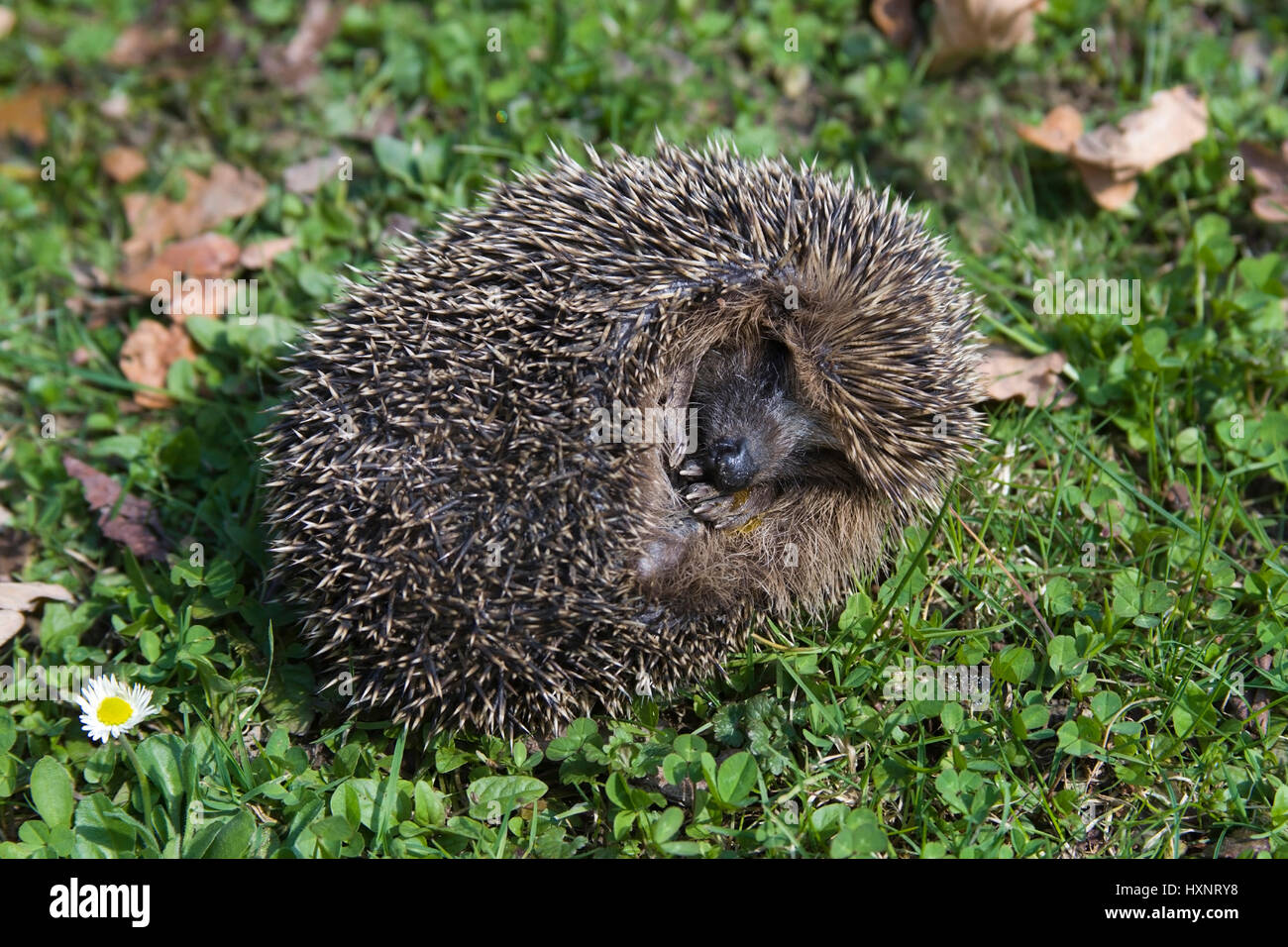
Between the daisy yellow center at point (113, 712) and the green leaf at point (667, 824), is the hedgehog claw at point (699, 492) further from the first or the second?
the daisy yellow center at point (113, 712)

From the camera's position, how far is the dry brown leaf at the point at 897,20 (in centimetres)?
645

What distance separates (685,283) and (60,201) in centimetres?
454

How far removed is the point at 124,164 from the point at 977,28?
5.05m

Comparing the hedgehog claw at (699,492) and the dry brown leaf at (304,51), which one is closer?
the hedgehog claw at (699,492)

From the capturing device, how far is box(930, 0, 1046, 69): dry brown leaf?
6.07 meters

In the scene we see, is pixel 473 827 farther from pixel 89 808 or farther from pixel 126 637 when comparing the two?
pixel 126 637

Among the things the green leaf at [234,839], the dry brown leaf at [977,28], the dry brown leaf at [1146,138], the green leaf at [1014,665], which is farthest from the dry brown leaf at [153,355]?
the dry brown leaf at [1146,138]

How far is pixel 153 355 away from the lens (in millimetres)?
5504

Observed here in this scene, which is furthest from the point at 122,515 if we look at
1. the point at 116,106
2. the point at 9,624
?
the point at 116,106

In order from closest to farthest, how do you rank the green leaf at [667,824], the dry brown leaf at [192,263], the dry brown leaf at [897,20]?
the green leaf at [667,824] → the dry brown leaf at [192,263] → the dry brown leaf at [897,20]

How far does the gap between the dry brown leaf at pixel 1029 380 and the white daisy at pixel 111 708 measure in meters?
3.70

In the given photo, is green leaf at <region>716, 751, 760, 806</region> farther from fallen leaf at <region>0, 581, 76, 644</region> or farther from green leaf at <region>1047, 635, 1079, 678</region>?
fallen leaf at <region>0, 581, 76, 644</region>

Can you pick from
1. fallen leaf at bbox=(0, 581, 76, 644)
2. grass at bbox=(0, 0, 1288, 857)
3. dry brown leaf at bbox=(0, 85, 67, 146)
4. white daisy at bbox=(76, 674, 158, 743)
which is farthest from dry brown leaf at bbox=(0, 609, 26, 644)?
dry brown leaf at bbox=(0, 85, 67, 146)
